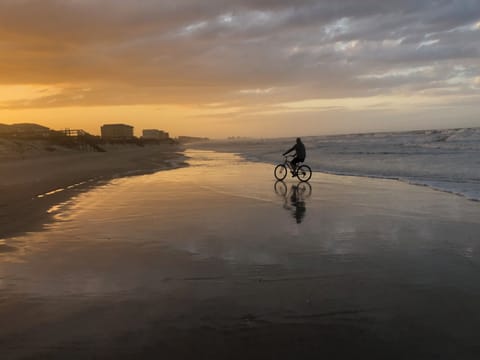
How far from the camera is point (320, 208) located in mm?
12336

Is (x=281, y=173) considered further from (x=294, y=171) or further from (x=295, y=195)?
(x=295, y=195)

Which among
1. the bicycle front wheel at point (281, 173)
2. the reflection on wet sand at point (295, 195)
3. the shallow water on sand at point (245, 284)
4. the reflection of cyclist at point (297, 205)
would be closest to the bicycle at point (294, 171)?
the bicycle front wheel at point (281, 173)

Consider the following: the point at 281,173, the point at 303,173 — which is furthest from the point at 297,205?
the point at 281,173

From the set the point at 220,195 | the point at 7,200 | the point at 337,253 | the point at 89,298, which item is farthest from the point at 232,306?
the point at 7,200

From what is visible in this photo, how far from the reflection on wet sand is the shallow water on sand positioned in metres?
0.36

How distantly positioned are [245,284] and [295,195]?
9805 mm

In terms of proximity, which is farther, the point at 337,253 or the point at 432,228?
the point at 432,228

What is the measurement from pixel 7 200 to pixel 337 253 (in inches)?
459

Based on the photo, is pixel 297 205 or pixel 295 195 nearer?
pixel 297 205

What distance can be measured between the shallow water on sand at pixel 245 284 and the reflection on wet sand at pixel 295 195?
1.19 ft

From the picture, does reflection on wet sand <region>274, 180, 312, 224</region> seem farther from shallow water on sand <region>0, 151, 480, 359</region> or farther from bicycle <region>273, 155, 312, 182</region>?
bicycle <region>273, 155, 312, 182</region>

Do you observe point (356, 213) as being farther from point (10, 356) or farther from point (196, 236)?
point (10, 356)

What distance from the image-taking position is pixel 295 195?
15.5m

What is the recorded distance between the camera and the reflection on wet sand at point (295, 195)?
11.6 m
